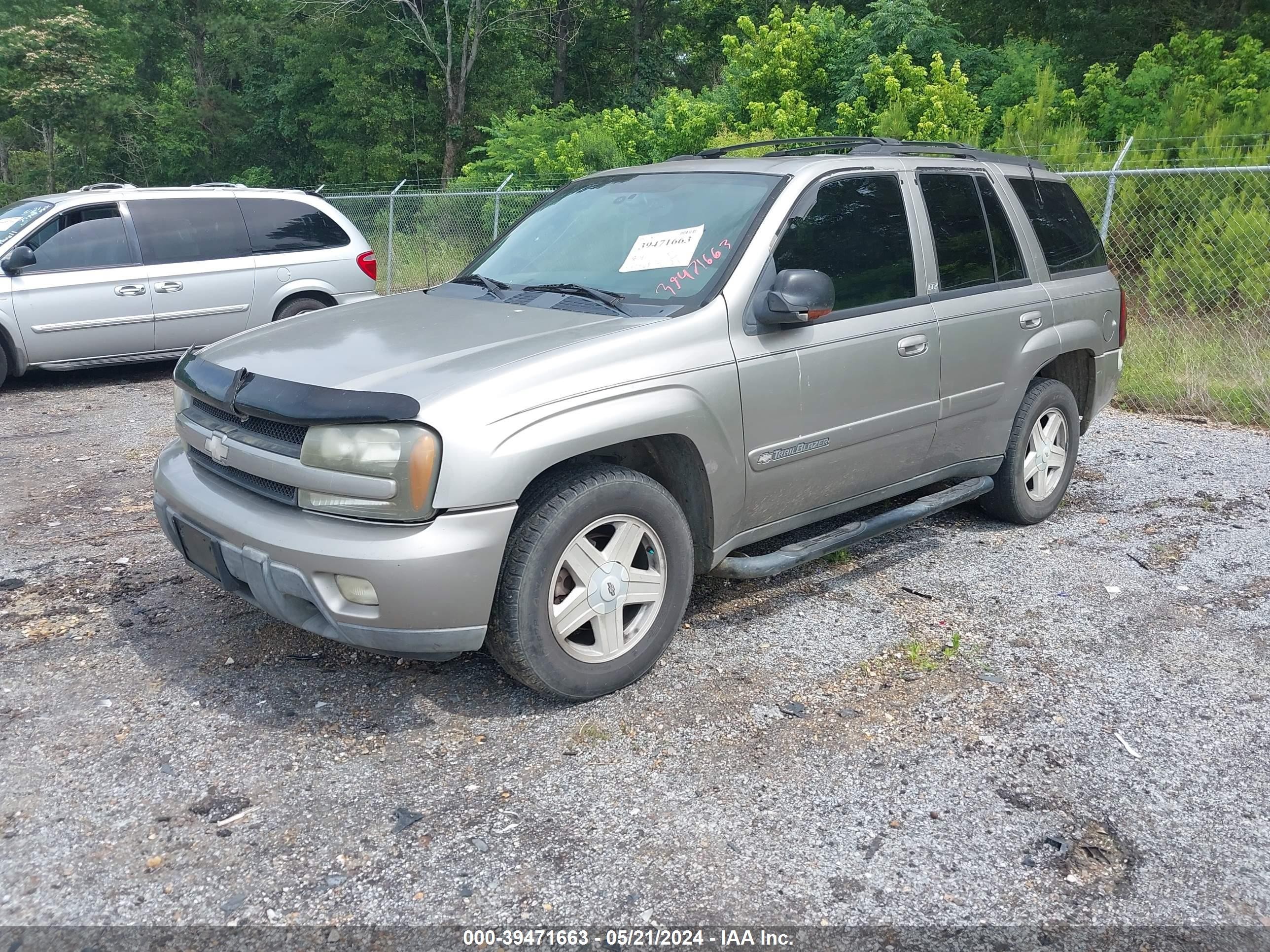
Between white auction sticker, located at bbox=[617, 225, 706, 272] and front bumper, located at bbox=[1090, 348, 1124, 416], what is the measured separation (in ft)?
8.99

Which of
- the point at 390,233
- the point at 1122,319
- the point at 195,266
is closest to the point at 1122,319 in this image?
the point at 1122,319

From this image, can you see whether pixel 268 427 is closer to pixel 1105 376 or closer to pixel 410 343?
pixel 410 343

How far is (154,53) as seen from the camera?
39.7 m

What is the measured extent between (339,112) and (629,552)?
29474 millimetres

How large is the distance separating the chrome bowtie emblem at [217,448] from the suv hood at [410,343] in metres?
0.26

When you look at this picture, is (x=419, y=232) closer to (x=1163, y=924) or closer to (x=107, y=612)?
(x=107, y=612)

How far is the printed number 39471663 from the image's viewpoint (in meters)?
3.91

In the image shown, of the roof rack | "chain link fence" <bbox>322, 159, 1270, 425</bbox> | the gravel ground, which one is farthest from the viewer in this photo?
"chain link fence" <bbox>322, 159, 1270, 425</bbox>

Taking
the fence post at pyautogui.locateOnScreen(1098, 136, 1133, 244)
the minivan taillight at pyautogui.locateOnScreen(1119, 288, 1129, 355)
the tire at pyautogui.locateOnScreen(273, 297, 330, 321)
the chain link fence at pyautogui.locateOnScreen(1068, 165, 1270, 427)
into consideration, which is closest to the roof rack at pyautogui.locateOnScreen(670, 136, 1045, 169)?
the minivan taillight at pyautogui.locateOnScreen(1119, 288, 1129, 355)

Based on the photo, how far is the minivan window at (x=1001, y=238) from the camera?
4.97 metres

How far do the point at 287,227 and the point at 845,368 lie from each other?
7.24 meters

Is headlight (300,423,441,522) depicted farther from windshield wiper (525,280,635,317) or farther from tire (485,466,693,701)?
windshield wiper (525,280,635,317)

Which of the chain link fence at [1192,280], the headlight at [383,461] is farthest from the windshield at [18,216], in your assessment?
the headlight at [383,461]

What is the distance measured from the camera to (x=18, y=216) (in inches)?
354
